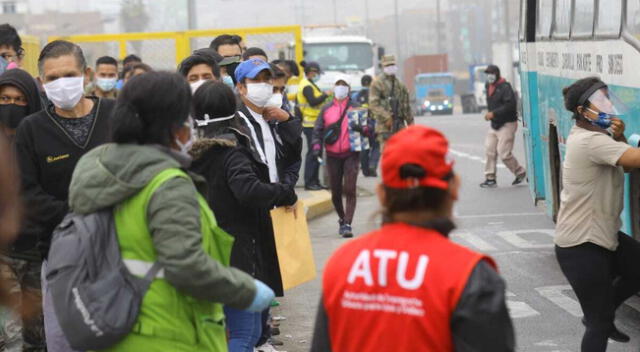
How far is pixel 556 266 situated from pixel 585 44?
2144 mm

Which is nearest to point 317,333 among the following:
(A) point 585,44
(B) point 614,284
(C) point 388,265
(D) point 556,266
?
(C) point 388,265

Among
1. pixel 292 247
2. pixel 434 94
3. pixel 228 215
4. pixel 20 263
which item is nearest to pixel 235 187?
pixel 228 215

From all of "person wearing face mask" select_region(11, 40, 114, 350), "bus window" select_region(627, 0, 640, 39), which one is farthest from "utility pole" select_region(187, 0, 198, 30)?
"person wearing face mask" select_region(11, 40, 114, 350)

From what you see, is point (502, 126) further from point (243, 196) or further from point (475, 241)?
point (243, 196)

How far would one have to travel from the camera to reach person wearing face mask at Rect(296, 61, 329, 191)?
61.0 ft

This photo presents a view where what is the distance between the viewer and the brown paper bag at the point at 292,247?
7.04 m

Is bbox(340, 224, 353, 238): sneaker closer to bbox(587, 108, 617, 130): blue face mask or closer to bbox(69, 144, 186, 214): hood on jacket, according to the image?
bbox(587, 108, 617, 130): blue face mask

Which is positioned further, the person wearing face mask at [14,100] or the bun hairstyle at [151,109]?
the person wearing face mask at [14,100]

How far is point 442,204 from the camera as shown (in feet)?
11.9

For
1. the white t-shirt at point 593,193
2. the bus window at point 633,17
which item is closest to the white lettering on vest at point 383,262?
the white t-shirt at point 593,193

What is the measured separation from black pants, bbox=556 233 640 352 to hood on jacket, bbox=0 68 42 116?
2742mm

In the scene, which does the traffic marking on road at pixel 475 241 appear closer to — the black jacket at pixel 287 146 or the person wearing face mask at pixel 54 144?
the black jacket at pixel 287 146

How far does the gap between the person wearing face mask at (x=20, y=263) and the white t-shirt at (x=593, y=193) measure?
105 inches

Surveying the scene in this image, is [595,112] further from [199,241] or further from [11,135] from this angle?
[199,241]
